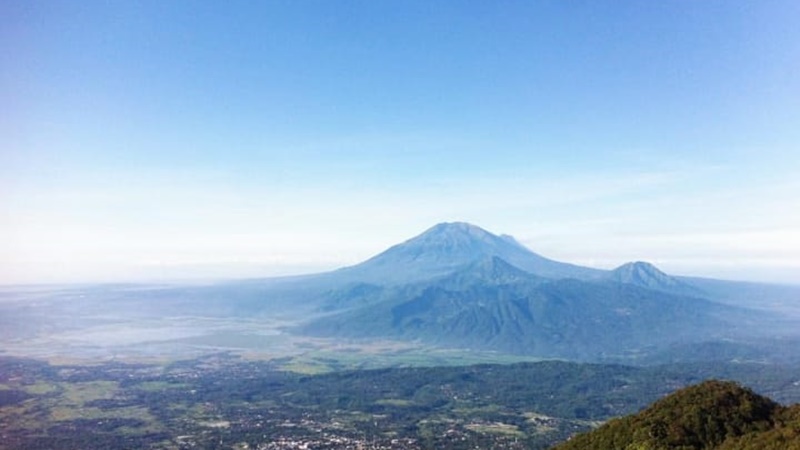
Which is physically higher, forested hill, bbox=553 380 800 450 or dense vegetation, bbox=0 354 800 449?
forested hill, bbox=553 380 800 450

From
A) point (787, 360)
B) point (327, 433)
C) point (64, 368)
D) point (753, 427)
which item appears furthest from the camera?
point (787, 360)

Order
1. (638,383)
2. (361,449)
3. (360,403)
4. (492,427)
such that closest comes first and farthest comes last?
(361,449)
(492,427)
(360,403)
(638,383)

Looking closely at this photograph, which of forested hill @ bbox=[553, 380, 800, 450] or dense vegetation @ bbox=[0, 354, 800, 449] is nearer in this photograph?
forested hill @ bbox=[553, 380, 800, 450]

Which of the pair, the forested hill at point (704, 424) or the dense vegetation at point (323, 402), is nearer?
the forested hill at point (704, 424)

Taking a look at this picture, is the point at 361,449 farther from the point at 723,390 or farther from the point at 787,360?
the point at 787,360

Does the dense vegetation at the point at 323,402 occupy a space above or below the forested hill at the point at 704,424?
below

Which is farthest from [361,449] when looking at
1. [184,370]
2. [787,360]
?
[787,360]

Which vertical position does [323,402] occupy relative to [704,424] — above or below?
below

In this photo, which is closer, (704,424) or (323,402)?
(704,424)
